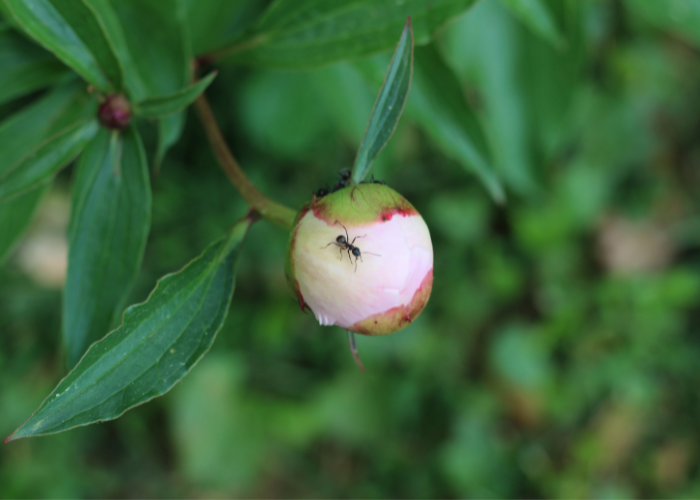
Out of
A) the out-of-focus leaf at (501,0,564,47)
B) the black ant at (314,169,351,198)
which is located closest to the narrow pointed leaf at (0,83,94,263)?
the black ant at (314,169,351,198)

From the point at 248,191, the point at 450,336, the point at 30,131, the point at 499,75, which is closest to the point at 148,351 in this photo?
the point at 248,191

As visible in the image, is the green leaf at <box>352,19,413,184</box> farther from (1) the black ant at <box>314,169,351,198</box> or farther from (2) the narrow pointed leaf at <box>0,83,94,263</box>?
(2) the narrow pointed leaf at <box>0,83,94,263</box>

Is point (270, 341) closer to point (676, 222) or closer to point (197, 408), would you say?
point (197, 408)

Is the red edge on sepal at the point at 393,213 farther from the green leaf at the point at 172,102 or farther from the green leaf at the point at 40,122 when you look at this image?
the green leaf at the point at 40,122

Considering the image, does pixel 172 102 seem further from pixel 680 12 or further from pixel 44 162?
pixel 680 12

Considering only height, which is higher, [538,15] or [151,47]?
[151,47]

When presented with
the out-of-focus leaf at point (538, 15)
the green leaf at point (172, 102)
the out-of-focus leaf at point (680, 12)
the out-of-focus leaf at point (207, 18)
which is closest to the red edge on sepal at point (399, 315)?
the green leaf at point (172, 102)
